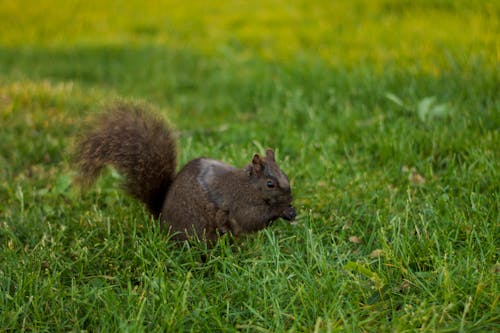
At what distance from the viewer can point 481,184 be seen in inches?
124

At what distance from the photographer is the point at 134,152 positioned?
9.66ft

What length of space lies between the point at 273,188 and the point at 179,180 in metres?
0.48

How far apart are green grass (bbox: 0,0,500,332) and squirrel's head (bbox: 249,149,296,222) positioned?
5.2 inches

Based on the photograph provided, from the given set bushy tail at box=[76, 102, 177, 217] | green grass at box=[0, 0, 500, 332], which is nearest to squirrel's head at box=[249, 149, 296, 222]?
green grass at box=[0, 0, 500, 332]

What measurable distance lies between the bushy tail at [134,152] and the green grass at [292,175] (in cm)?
15

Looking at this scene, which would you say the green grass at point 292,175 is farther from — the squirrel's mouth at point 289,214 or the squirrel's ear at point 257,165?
the squirrel's ear at point 257,165

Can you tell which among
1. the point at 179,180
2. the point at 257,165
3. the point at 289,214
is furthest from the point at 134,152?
the point at 289,214

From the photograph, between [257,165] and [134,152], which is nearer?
[257,165]

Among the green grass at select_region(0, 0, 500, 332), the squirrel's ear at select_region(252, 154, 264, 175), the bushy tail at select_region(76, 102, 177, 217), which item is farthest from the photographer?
the bushy tail at select_region(76, 102, 177, 217)

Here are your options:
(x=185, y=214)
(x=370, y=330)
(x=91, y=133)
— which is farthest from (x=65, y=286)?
(x=370, y=330)

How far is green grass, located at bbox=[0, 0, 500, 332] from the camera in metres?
2.25

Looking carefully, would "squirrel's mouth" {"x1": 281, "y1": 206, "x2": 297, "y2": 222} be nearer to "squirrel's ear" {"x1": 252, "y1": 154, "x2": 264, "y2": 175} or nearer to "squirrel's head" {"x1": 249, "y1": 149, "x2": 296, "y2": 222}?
"squirrel's head" {"x1": 249, "y1": 149, "x2": 296, "y2": 222}

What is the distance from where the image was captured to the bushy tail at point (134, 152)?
2.96 metres

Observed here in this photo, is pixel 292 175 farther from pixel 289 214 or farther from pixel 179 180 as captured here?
pixel 179 180
